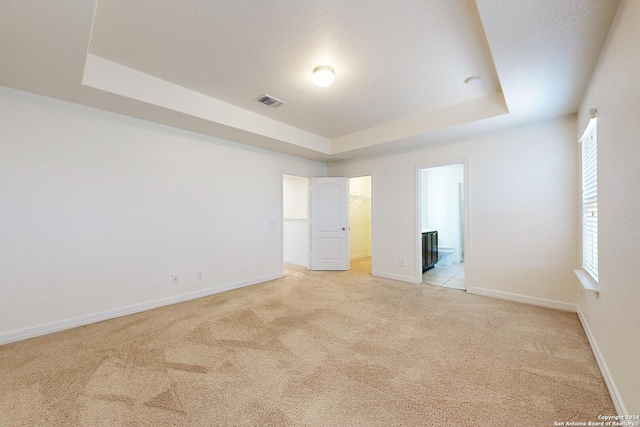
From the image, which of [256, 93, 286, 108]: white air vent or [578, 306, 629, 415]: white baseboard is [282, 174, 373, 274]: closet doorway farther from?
[578, 306, 629, 415]: white baseboard

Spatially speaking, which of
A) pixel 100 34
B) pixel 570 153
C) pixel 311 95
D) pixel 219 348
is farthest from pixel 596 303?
pixel 100 34

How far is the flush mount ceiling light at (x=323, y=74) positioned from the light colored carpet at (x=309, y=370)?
2.50 metres

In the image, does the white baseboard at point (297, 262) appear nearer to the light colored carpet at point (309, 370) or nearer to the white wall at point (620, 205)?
the light colored carpet at point (309, 370)

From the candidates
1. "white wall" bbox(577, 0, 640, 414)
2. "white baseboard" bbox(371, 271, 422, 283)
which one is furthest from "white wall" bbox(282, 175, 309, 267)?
"white wall" bbox(577, 0, 640, 414)

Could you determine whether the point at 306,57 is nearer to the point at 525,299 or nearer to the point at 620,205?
the point at 620,205

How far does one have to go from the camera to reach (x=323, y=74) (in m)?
2.52

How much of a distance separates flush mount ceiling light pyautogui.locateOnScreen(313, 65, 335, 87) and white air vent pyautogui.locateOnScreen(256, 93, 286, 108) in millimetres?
836

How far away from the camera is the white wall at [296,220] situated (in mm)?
6125

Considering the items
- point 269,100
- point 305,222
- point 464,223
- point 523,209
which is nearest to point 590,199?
point 523,209

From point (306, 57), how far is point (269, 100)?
3.34ft

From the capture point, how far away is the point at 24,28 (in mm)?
1746

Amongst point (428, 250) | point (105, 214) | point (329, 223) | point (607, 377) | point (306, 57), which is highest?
point (306, 57)

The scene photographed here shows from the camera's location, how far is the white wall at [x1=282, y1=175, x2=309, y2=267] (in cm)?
612

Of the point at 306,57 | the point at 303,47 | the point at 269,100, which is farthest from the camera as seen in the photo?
the point at 269,100
